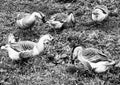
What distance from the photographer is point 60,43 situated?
26.4ft

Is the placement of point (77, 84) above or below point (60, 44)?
below

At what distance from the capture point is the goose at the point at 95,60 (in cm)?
599

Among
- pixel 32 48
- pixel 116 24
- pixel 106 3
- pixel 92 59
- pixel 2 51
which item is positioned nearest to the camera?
pixel 92 59

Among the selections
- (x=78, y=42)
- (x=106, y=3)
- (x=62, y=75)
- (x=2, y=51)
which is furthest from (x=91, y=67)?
(x=106, y=3)

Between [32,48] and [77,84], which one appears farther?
[32,48]

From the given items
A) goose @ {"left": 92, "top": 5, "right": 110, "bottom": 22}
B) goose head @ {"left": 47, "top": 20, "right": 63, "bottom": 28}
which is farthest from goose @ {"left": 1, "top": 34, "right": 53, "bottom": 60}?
goose @ {"left": 92, "top": 5, "right": 110, "bottom": 22}

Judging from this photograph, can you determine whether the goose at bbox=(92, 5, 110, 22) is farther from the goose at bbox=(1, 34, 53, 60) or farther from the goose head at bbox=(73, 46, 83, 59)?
the goose at bbox=(1, 34, 53, 60)

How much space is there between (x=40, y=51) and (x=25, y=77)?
0.83 metres

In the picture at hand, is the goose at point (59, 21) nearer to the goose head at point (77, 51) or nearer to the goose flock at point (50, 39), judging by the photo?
the goose flock at point (50, 39)

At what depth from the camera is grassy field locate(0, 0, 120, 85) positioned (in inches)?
249

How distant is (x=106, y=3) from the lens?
1052 centimetres

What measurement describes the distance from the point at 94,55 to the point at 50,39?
1.69m

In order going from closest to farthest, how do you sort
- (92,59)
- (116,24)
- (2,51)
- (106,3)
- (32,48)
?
(92,59), (32,48), (2,51), (116,24), (106,3)

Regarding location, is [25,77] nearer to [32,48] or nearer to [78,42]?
[32,48]
